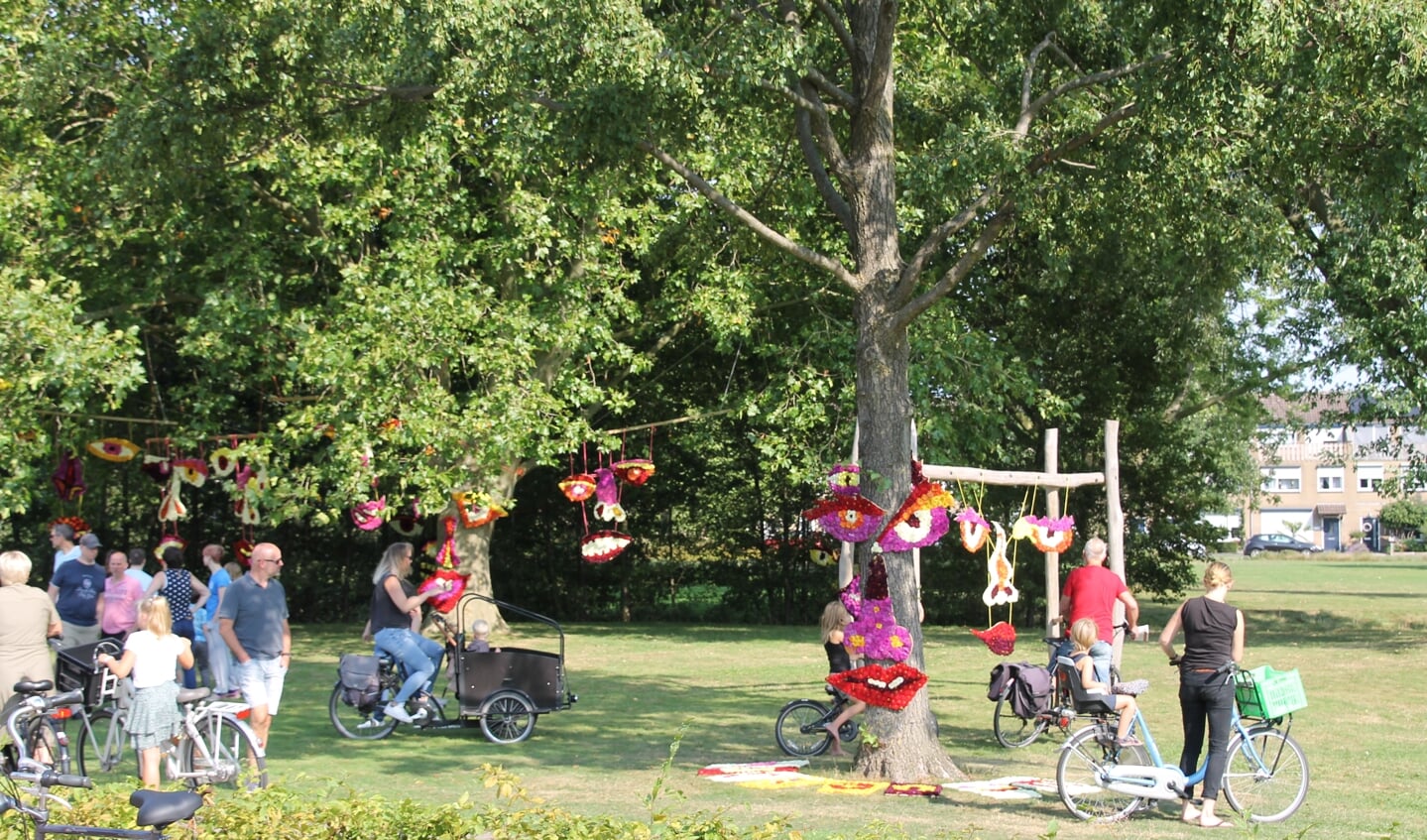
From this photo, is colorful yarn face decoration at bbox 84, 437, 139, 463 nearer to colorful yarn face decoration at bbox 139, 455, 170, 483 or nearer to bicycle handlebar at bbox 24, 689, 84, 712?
colorful yarn face decoration at bbox 139, 455, 170, 483

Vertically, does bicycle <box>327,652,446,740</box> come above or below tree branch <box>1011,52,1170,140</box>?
below

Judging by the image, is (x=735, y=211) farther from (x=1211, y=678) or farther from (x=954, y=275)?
(x=1211, y=678)

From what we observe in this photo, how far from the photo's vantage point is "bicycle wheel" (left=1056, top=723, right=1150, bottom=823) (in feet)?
28.0

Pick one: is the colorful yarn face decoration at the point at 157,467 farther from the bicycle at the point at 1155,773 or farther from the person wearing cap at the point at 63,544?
the bicycle at the point at 1155,773

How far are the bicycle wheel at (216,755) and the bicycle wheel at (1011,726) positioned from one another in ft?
19.2

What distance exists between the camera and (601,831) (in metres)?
5.63

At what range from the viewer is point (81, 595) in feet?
40.5

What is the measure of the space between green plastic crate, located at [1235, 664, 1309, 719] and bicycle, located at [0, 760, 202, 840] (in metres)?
6.30

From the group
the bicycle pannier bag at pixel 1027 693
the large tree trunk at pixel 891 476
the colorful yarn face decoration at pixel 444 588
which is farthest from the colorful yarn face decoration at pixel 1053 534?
the colorful yarn face decoration at pixel 444 588

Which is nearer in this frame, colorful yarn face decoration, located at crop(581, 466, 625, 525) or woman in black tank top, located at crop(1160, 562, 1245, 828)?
woman in black tank top, located at crop(1160, 562, 1245, 828)

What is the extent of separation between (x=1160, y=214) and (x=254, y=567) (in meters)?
7.44

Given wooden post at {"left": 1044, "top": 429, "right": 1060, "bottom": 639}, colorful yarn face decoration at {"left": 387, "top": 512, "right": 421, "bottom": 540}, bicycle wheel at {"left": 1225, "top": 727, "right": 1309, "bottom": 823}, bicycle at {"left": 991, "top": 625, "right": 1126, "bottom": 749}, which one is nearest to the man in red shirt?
bicycle at {"left": 991, "top": 625, "right": 1126, "bottom": 749}

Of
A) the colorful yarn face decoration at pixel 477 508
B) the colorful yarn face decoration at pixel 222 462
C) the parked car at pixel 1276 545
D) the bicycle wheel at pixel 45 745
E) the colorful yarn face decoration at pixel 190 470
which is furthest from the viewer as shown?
the parked car at pixel 1276 545

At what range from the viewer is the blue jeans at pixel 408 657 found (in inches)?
460
